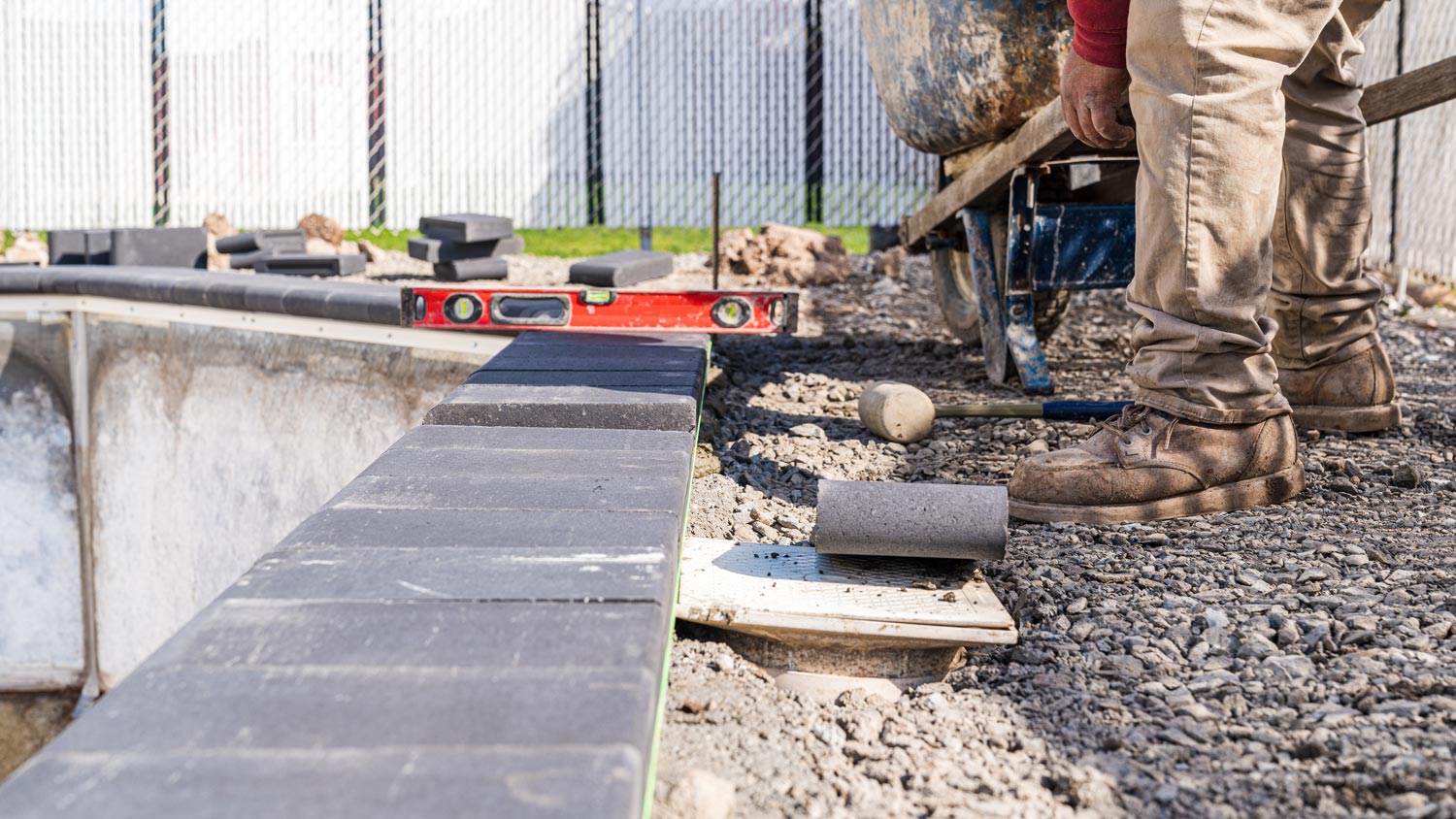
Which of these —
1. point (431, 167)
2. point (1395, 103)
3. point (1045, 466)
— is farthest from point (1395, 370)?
point (431, 167)

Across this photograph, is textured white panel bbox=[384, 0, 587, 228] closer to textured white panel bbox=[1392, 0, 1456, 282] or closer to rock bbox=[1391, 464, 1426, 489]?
textured white panel bbox=[1392, 0, 1456, 282]

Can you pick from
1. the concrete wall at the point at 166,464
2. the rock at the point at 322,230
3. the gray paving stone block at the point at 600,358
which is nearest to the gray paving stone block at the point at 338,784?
the gray paving stone block at the point at 600,358

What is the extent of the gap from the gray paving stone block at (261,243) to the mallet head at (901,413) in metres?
5.24

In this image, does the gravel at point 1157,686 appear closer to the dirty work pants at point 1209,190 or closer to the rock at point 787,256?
the dirty work pants at point 1209,190

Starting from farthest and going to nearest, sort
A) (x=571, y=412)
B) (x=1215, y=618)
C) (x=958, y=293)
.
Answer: (x=958, y=293) < (x=571, y=412) < (x=1215, y=618)

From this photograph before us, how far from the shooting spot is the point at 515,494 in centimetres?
164

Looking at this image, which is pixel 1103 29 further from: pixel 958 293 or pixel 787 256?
pixel 787 256

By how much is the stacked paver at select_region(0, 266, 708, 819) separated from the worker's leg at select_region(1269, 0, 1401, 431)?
1658 mm

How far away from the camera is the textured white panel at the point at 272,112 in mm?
10688

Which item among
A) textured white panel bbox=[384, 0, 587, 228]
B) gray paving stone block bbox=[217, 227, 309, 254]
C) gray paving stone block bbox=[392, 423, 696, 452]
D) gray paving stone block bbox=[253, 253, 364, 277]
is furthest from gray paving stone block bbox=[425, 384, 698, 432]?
textured white panel bbox=[384, 0, 587, 228]

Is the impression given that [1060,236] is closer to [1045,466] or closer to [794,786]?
[1045,466]

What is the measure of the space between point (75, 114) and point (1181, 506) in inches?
435

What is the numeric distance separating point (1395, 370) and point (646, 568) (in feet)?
11.3

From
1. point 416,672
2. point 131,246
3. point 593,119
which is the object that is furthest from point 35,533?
point 593,119
